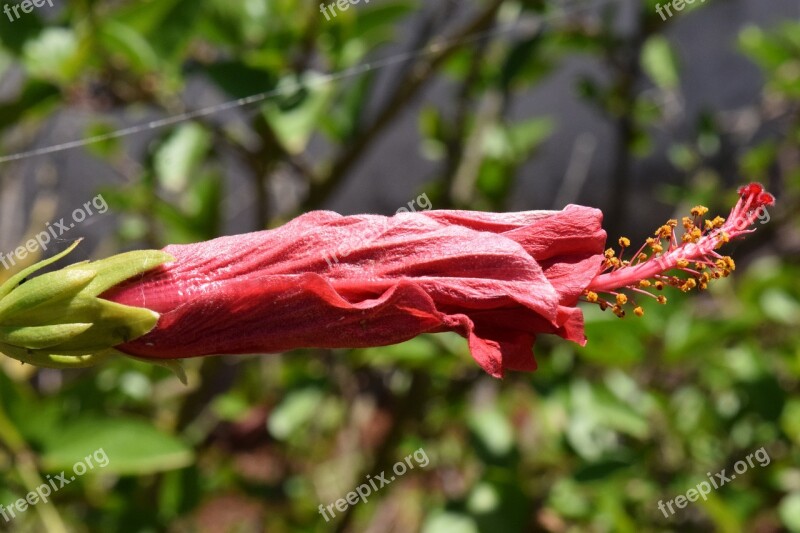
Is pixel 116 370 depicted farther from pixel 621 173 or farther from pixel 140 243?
pixel 621 173

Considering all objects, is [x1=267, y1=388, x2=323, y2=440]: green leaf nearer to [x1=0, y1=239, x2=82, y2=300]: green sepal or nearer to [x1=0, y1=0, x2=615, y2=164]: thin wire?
[x1=0, y1=0, x2=615, y2=164]: thin wire

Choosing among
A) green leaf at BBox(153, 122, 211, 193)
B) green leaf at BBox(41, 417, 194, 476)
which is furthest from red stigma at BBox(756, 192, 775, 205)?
green leaf at BBox(153, 122, 211, 193)

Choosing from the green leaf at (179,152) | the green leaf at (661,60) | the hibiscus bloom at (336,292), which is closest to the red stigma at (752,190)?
the hibiscus bloom at (336,292)

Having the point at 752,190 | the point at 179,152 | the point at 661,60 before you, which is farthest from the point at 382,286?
the point at 661,60

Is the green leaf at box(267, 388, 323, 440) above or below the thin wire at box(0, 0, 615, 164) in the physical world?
below

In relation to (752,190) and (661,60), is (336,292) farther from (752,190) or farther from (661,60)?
(661,60)

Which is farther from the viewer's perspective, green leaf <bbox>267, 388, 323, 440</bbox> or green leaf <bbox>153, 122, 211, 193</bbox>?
green leaf <bbox>267, 388, 323, 440</bbox>

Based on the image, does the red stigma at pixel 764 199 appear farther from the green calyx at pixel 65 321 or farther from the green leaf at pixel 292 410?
the green leaf at pixel 292 410
